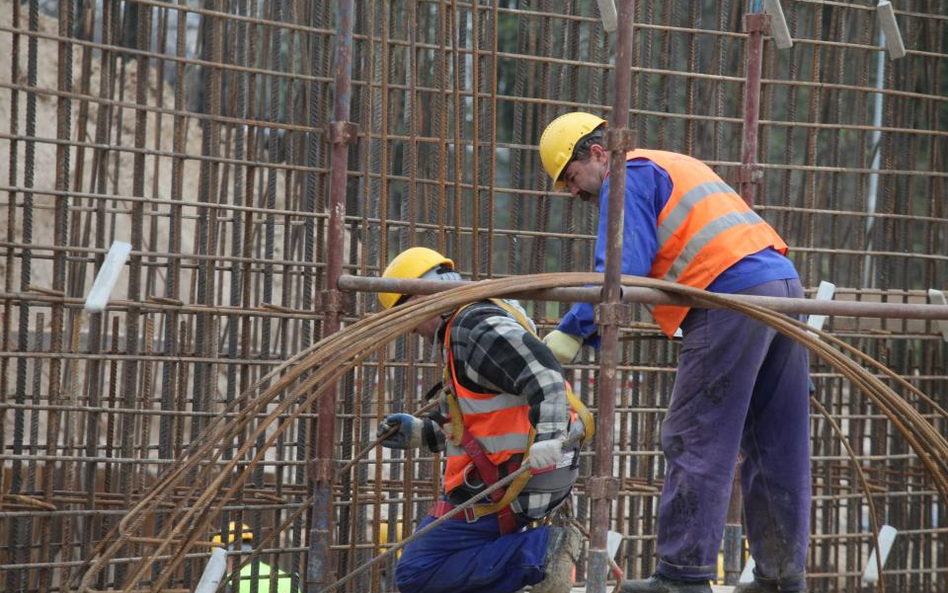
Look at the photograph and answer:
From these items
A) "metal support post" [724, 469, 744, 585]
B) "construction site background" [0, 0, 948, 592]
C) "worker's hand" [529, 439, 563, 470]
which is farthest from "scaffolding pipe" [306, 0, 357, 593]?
"metal support post" [724, 469, 744, 585]

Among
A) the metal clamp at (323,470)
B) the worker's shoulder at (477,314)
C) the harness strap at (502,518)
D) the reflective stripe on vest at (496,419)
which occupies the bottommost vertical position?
the harness strap at (502,518)

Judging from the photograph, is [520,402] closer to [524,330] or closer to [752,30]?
[524,330]

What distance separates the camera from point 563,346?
4734 millimetres

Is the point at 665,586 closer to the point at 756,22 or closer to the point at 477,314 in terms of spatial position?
the point at 477,314

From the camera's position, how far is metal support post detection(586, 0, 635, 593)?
4344 mm

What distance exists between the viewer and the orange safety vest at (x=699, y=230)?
4.64 m

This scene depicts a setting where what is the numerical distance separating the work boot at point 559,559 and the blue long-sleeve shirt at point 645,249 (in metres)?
0.79

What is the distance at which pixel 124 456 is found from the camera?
20.1 feet

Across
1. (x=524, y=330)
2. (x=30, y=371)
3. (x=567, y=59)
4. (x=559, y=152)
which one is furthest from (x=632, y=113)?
(x=30, y=371)

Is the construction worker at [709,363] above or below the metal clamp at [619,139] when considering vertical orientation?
below

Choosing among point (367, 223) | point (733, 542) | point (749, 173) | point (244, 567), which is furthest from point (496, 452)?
point (244, 567)

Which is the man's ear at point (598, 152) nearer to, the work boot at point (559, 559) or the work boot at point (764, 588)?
the work boot at point (559, 559)

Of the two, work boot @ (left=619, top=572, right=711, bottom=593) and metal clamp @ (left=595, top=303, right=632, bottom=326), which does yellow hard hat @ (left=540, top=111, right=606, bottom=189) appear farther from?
work boot @ (left=619, top=572, right=711, bottom=593)

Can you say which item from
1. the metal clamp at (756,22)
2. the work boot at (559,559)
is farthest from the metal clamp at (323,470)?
the metal clamp at (756,22)
